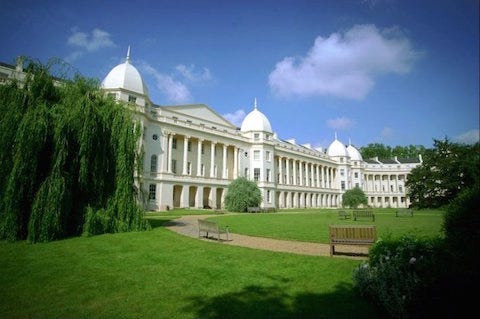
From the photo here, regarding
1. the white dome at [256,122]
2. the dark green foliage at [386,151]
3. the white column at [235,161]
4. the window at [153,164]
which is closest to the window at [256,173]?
the white column at [235,161]

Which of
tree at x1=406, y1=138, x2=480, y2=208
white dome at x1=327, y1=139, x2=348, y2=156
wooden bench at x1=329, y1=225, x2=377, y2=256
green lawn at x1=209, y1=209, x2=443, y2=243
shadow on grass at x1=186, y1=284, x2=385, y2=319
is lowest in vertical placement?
shadow on grass at x1=186, y1=284, x2=385, y2=319

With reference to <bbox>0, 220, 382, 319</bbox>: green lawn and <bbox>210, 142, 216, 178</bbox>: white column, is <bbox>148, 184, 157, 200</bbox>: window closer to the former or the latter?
<bbox>210, 142, 216, 178</bbox>: white column

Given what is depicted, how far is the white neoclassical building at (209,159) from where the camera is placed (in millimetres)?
40312

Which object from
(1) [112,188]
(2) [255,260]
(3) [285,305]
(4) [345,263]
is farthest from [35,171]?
(4) [345,263]

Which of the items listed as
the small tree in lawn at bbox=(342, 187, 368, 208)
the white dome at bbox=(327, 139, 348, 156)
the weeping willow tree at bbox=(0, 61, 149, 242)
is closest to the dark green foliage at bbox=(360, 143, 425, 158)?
the white dome at bbox=(327, 139, 348, 156)

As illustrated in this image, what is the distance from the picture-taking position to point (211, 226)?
13.9m

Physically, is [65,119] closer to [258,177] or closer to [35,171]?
[35,171]

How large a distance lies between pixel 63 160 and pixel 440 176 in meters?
47.1

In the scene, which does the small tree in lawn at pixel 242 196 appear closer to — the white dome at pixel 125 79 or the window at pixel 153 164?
the window at pixel 153 164

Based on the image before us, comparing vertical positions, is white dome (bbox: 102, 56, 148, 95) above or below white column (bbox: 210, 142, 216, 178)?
above

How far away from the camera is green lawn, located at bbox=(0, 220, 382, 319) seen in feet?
18.3

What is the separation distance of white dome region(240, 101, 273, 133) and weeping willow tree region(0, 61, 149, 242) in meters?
42.1

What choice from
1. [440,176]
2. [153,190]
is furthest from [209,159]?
[440,176]

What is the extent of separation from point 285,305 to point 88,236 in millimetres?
10967
